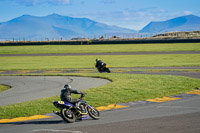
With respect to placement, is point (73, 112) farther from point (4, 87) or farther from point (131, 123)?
point (4, 87)

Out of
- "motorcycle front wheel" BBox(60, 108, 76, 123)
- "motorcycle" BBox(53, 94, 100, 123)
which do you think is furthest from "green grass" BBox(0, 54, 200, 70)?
"motorcycle front wheel" BBox(60, 108, 76, 123)

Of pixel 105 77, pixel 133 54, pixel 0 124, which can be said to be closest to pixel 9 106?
pixel 0 124

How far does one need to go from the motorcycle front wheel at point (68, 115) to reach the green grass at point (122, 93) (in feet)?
9.25

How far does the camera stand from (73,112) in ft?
44.2

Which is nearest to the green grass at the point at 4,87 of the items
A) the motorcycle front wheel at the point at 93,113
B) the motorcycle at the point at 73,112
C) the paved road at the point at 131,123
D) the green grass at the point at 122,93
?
the green grass at the point at 122,93

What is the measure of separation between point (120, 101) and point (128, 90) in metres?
3.08

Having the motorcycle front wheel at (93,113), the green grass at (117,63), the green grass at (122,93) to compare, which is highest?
the motorcycle front wheel at (93,113)

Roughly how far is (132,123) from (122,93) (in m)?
7.33

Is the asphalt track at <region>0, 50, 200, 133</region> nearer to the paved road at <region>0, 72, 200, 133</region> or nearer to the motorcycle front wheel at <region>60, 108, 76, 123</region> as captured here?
the paved road at <region>0, 72, 200, 133</region>

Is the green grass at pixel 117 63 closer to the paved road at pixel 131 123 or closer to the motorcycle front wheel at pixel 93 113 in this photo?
the paved road at pixel 131 123

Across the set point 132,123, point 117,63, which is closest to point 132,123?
point 132,123

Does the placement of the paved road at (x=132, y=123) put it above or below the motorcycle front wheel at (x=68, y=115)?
below

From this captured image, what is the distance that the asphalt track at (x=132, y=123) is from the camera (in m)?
11.9

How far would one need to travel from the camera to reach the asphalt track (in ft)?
39.0
